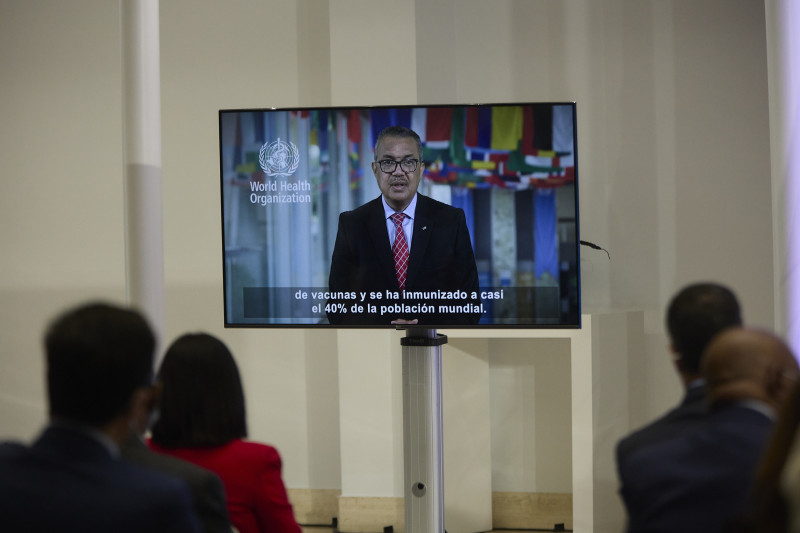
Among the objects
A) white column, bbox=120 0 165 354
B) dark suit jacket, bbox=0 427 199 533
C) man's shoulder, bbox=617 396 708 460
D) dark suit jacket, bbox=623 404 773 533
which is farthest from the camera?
white column, bbox=120 0 165 354

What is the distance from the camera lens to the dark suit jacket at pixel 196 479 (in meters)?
1.88

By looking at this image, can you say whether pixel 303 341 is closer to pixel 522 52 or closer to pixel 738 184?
pixel 522 52

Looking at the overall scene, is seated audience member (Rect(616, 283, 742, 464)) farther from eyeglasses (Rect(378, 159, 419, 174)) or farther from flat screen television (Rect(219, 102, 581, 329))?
eyeglasses (Rect(378, 159, 419, 174))

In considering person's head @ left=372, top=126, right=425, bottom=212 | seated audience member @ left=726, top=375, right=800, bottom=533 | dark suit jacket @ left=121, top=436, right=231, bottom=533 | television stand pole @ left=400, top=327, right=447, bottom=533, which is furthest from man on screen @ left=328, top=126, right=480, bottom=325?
seated audience member @ left=726, top=375, right=800, bottom=533

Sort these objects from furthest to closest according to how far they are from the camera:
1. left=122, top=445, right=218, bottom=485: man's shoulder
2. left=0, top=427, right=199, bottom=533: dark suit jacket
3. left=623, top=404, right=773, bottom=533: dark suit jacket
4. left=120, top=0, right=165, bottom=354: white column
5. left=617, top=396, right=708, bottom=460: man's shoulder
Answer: left=120, top=0, right=165, bottom=354: white column
left=617, top=396, right=708, bottom=460: man's shoulder
left=122, top=445, right=218, bottom=485: man's shoulder
left=623, top=404, right=773, bottom=533: dark suit jacket
left=0, top=427, right=199, bottom=533: dark suit jacket

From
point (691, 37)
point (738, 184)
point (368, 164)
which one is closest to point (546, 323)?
point (368, 164)

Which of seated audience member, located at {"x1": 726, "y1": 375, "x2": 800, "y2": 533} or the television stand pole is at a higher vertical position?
seated audience member, located at {"x1": 726, "y1": 375, "x2": 800, "y2": 533}

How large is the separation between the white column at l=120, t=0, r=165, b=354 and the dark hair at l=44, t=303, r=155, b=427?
2392mm

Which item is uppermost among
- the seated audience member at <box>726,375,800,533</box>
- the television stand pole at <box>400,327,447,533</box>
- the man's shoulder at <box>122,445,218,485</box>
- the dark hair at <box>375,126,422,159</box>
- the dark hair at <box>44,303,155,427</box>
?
the dark hair at <box>375,126,422,159</box>

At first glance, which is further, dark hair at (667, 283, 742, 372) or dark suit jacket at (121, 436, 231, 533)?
dark hair at (667, 283, 742, 372)

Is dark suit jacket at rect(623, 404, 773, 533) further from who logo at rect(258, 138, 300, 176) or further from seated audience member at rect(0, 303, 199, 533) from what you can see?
who logo at rect(258, 138, 300, 176)

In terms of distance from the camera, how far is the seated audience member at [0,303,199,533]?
4.50 ft

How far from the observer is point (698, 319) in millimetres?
2180

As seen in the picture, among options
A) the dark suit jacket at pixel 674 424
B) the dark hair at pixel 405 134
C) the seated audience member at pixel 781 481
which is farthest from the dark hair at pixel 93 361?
the dark hair at pixel 405 134
